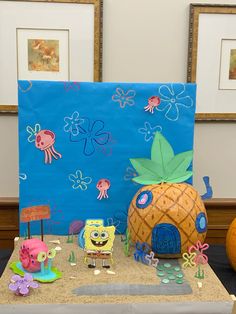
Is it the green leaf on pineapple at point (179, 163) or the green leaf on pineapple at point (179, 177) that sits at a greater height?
the green leaf on pineapple at point (179, 163)

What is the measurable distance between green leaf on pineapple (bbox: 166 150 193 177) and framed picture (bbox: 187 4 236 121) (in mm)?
276

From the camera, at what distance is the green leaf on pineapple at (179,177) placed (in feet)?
2.94

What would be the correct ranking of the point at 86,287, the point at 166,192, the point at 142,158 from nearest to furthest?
the point at 86,287 < the point at 166,192 < the point at 142,158

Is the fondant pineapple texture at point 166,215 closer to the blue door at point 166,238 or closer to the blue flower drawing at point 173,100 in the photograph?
the blue door at point 166,238

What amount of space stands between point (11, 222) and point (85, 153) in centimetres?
38

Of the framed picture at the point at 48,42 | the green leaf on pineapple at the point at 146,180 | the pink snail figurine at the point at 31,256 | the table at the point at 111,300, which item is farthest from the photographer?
the framed picture at the point at 48,42

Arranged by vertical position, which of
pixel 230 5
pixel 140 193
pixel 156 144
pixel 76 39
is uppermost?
pixel 230 5

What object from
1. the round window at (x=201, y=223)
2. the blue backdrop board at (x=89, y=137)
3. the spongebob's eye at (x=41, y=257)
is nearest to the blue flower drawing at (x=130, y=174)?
the blue backdrop board at (x=89, y=137)

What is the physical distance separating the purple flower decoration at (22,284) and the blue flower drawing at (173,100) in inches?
20.4

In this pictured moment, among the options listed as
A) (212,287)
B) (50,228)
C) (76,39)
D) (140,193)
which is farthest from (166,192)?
(76,39)

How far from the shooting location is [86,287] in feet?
2.31

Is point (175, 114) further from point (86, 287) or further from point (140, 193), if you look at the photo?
point (86, 287)

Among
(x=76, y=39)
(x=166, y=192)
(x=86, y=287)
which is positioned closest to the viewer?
(x=86, y=287)

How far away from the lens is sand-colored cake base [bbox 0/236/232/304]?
0.66m
